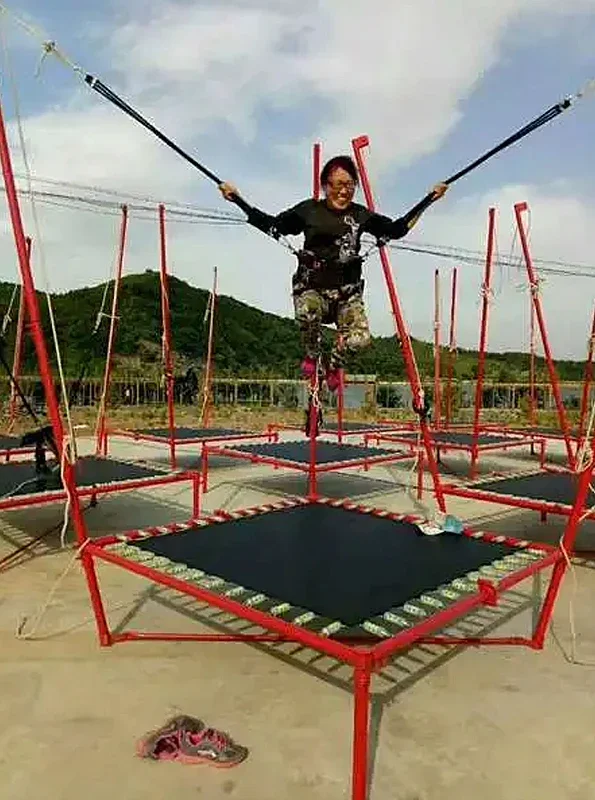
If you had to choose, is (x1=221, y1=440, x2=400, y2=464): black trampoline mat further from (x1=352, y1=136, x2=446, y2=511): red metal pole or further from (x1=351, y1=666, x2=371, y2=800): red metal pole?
(x1=351, y1=666, x2=371, y2=800): red metal pole

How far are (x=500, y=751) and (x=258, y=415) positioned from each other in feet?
43.9

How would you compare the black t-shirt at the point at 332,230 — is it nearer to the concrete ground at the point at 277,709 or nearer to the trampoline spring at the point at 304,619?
the concrete ground at the point at 277,709

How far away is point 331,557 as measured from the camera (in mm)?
3076

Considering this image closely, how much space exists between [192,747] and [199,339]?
31.9m

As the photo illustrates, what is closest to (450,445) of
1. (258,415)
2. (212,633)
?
(212,633)

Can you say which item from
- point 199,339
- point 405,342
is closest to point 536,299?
point 405,342

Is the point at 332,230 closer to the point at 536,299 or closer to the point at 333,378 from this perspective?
the point at 333,378

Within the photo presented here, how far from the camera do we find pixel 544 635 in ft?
10.4

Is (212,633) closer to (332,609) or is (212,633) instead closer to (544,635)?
(332,609)

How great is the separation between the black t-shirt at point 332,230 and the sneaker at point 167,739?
242cm

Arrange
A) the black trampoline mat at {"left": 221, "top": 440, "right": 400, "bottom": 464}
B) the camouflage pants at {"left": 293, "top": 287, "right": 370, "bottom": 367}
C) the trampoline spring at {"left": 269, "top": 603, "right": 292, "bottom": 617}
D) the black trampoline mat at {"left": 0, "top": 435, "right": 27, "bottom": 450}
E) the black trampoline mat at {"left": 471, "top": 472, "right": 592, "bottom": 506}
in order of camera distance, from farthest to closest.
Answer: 1. the black trampoline mat at {"left": 0, "top": 435, "right": 27, "bottom": 450}
2. the black trampoline mat at {"left": 221, "top": 440, "right": 400, "bottom": 464}
3. the black trampoline mat at {"left": 471, "top": 472, "right": 592, "bottom": 506}
4. the camouflage pants at {"left": 293, "top": 287, "right": 370, "bottom": 367}
5. the trampoline spring at {"left": 269, "top": 603, "right": 292, "bottom": 617}

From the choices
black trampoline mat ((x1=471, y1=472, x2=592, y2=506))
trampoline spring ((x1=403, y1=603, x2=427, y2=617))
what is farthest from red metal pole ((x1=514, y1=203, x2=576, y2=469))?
trampoline spring ((x1=403, y1=603, x2=427, y2=617))

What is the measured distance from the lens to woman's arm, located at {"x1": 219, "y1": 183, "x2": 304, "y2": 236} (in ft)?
11.9

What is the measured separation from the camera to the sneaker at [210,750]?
220 cm
